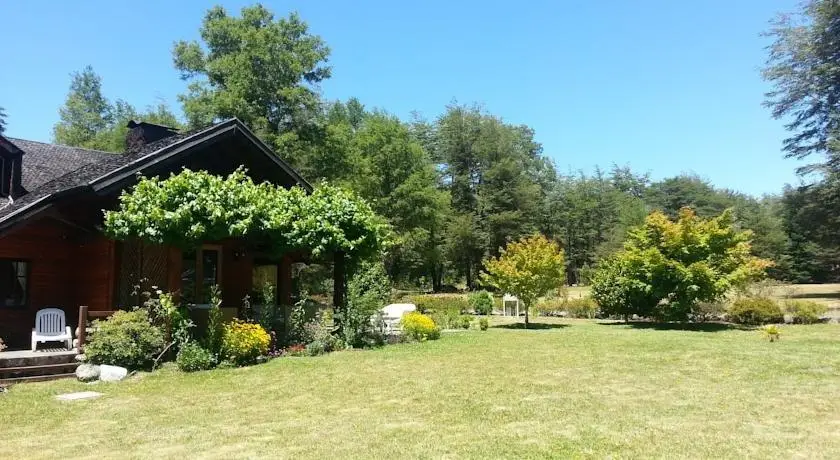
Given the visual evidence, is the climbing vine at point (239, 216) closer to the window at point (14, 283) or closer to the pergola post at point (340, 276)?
the pergola post at point (340, 276)

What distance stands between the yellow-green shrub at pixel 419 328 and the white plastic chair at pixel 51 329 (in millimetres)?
8325

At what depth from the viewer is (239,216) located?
1242cm

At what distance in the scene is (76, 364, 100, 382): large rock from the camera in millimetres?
10398

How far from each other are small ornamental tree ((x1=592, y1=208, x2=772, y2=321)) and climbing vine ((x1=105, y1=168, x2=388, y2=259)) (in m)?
10.4

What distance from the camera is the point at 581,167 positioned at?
67875mm

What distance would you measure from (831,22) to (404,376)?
33540mm

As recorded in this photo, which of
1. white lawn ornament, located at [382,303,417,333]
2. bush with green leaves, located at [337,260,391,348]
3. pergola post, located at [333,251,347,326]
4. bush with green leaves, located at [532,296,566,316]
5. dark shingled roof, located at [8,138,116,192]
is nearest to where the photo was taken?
bush with green leaves, located at [337,260,391,348]

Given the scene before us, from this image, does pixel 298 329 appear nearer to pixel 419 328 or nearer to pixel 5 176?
pixel 419 328

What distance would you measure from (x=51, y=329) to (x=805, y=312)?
23.9m

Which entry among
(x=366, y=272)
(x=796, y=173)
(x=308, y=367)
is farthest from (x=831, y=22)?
(x=308, y=367)

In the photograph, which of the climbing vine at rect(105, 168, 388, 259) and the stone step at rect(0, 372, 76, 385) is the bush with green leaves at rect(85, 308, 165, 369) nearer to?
the stone step at rect(0, 372, 76, 385)

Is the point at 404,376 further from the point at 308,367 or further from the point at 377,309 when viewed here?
the point at 377,309

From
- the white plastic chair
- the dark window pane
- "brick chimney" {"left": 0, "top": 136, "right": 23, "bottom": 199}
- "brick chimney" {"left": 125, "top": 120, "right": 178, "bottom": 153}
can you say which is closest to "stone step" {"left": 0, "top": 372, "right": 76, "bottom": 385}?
the white plastic chair

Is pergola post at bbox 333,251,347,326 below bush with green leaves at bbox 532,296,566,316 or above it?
above
